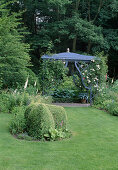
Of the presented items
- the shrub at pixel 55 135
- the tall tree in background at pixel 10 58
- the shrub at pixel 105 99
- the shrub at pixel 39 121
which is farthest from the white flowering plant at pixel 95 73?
the shrub at pixel 39 121

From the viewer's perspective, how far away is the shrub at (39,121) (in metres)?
4.96

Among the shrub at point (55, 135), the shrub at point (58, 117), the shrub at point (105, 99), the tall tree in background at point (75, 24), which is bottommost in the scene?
the shrub at point (105, 99)

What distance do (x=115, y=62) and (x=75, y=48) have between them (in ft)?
Result: 12.7

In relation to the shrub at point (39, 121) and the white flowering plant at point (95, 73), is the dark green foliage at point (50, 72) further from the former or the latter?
the shrub at point (39, 121)

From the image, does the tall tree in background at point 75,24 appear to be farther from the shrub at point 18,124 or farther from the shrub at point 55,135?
the shrub at point 55,135

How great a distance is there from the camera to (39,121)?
4.96 meters

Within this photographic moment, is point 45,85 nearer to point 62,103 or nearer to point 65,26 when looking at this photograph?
point 62,103

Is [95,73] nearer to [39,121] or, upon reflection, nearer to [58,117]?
[58,117]

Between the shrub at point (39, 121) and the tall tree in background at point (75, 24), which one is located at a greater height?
the tall tree in background at point (75, 24)

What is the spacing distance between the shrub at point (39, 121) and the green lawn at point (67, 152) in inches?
12.1

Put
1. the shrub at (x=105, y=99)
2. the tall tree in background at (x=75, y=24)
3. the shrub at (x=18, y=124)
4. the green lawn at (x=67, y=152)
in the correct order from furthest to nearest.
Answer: the tall tree in background at (x=75, y=24) < the shrub at (x=105, y=99) < the shrub at (x=18, y=124) < the green lawn at (x=67, y=152)

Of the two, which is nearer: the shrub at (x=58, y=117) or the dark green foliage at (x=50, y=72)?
the shrub at (x=58, y=117)

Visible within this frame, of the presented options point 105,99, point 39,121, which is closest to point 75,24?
point 105,99

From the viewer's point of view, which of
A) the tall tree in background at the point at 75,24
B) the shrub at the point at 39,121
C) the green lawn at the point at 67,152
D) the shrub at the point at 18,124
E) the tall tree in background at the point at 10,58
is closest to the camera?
the green lawn at the point at 67,152
